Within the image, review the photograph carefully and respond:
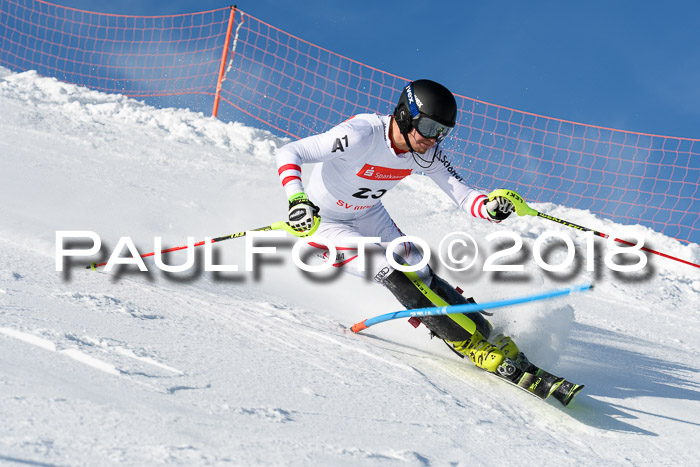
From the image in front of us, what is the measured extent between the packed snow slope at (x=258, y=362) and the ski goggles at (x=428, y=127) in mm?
1178

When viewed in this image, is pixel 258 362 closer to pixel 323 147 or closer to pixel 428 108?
pixel 323 147

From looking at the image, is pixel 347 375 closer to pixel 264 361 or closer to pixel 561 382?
pixel 264 361

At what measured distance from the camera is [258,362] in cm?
259

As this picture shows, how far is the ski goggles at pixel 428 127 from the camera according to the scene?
350cm

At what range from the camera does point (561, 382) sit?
10.2 ft

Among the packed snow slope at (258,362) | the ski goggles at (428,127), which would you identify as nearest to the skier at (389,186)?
the ski goggles at (428,127)

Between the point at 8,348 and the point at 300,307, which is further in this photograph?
the point at 300,307

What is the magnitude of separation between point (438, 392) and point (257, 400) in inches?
38.3

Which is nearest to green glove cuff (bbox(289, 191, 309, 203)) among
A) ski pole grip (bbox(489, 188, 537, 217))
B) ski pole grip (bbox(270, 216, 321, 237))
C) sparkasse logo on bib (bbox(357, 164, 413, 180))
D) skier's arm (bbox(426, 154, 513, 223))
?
ski pole grip (bbox(270, 216, 321, 237))

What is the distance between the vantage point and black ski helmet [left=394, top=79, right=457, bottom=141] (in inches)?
137

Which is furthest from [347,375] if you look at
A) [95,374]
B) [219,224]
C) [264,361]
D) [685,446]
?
[219,224]

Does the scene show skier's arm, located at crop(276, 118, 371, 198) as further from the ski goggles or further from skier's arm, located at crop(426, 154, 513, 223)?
skier's arm, located at crop(426, 154, 513, 223)

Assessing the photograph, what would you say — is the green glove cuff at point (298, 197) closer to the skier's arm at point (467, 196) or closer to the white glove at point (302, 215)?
the white glove at point (302, 215)

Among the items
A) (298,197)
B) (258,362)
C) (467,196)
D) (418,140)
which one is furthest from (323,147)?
(258,362)
